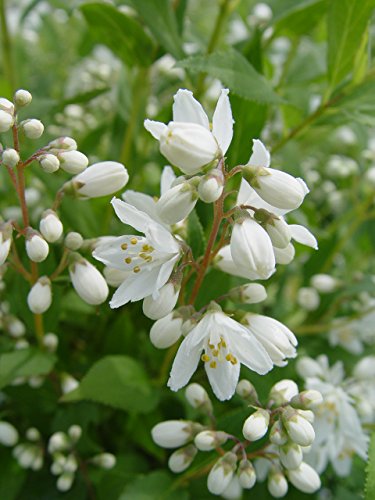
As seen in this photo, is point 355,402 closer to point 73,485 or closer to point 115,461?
point 115,461

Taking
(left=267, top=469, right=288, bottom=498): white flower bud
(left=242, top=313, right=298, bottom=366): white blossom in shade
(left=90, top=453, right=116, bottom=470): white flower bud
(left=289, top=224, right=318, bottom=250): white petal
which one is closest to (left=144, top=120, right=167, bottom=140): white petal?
(left=289, top=224, right=318, bottom=250): white petal

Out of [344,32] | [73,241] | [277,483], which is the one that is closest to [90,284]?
[73,241]

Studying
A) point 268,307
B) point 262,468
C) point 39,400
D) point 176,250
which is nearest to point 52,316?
point 39,400

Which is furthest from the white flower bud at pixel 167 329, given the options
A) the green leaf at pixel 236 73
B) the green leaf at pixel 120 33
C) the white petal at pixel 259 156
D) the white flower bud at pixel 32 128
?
the green leaf at pixel 120 33

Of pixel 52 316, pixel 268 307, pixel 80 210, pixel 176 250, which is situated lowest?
pixel 268 307

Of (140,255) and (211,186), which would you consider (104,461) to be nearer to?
(140,255)

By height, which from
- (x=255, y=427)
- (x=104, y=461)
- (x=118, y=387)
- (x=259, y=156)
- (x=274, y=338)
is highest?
(x=259, y=156)

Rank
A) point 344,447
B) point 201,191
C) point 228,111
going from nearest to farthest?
1. point 201,191
2. point 228,111
3. point 344,447
